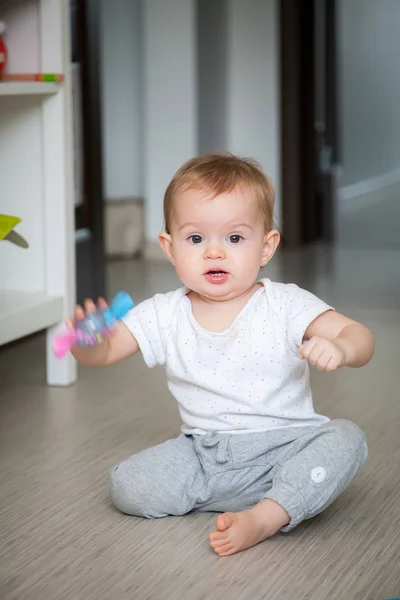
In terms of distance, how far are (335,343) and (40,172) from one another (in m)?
0.92

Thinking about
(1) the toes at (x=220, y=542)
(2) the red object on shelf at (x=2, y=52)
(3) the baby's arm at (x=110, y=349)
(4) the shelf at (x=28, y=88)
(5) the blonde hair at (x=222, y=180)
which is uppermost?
(2) the red object on shelf at (x=2, y=52)

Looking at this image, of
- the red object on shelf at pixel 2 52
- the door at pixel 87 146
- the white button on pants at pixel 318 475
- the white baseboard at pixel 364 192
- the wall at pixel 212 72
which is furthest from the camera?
the white baseboard at pixel 364 192

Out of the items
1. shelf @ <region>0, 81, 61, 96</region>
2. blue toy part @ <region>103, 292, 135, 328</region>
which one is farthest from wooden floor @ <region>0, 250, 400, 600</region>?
shelf @ <region>0, 81, 61, 96</region>

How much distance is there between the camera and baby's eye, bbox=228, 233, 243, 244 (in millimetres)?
1175

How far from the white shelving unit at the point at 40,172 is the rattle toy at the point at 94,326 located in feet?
2.03

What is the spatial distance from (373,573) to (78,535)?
1.13ft

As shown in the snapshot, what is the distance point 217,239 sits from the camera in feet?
3.84

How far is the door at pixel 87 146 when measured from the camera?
255 cm

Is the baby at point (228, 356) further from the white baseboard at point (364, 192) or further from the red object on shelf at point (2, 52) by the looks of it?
the white baseboard at point (364, 192)

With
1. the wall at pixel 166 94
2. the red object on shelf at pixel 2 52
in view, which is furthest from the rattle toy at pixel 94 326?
the wall at pixel 166 94

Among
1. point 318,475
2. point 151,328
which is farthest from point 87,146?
point 318,475

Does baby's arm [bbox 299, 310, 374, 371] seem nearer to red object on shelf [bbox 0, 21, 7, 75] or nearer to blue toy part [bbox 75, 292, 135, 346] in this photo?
blue toy part [bbox 75, 292, 135, 346]

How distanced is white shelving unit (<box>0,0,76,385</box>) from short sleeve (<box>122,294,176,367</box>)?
Answer: 1.78 ft

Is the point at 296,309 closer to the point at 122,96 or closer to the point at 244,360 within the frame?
the point at 244,360
